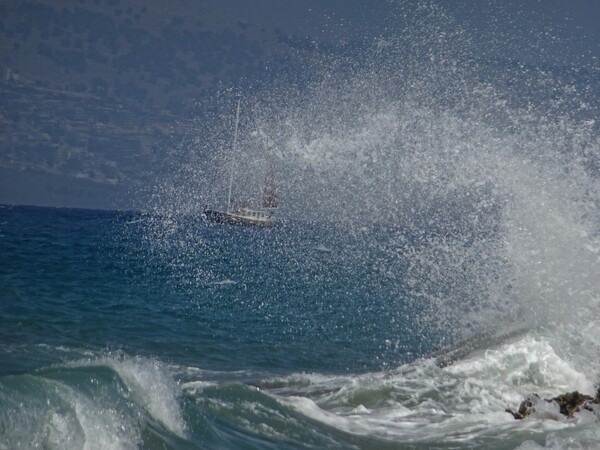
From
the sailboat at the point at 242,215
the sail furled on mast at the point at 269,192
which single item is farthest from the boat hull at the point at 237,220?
the sail furled on mast at the point at 269,192

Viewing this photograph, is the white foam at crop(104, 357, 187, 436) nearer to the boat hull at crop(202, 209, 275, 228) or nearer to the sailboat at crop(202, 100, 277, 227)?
the sailboat at crop(202, 100, 277, 227)

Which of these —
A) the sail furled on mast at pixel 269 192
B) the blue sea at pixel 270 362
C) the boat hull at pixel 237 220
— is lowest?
the blue sea at pixel 270 362

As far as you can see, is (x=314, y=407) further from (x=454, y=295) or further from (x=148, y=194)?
(x=148, y=194)

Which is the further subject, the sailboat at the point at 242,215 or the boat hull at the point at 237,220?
the boat hull at the point at 237,220

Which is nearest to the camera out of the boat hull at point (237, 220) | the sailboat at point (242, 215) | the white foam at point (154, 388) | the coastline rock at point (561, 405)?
the white foam at point (154, 388)

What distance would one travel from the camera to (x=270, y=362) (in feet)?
Result: 60.4

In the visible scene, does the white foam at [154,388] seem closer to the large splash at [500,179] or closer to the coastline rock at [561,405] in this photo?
the coastline rock at [561,405]

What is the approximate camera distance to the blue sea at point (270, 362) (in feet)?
34.2

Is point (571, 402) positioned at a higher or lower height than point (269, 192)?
lower

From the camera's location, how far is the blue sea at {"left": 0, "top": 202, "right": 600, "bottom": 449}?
1042 centimetres

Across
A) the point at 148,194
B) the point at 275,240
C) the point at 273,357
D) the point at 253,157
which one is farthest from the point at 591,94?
the point at 148,194

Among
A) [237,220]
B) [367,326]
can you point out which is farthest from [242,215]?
[367,326]

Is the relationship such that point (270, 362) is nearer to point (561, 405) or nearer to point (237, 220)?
point (561, 405)

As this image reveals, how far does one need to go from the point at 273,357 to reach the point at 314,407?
5.90 m
